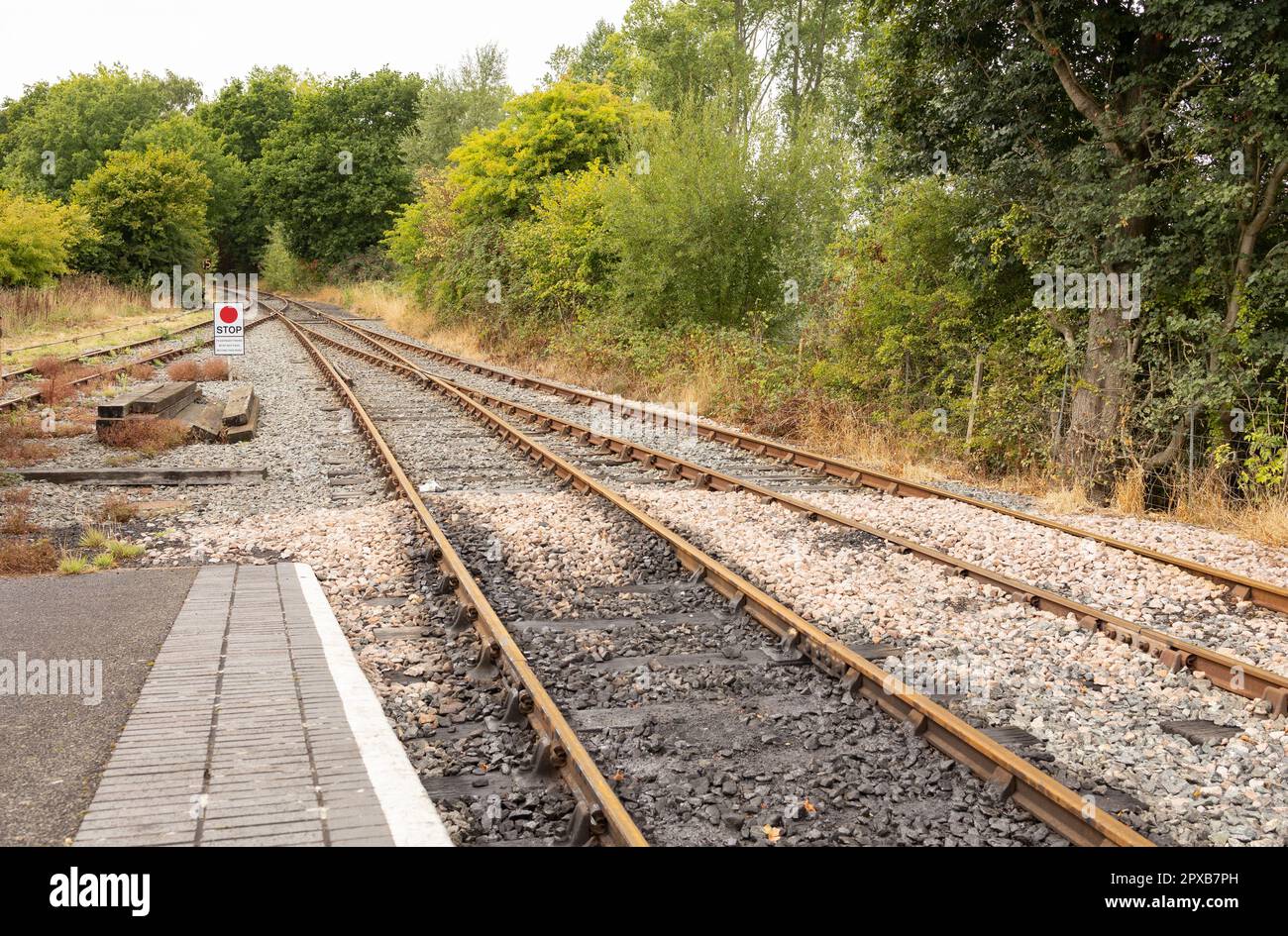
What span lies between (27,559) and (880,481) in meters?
7.90

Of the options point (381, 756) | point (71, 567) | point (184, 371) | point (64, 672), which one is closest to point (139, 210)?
point (184, 371)

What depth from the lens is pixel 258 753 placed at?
3.94 m

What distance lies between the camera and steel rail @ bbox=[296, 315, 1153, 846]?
12.0 feet

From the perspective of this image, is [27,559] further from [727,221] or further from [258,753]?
[727,221]

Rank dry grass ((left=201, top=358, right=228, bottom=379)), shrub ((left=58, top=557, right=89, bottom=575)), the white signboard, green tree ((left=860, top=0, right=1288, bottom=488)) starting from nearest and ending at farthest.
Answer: shrub ((left=58, top=557, right=89, bottom=575)) < green tree ((left=860, top=0, right=1288, bottom=488)) < the white signboard < dry grass ((left=201, top=358, right=228, bottom=379))

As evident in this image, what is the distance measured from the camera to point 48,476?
9875mm

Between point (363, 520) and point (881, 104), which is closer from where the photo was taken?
point (363, 520)

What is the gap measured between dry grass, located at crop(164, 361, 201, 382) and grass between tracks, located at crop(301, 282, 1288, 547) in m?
7.48

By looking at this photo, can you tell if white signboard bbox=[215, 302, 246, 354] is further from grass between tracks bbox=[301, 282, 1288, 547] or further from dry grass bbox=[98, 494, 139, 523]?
dry grass bbox=[98, 494, 139, 523]

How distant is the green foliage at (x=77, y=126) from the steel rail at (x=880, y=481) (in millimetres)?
54380

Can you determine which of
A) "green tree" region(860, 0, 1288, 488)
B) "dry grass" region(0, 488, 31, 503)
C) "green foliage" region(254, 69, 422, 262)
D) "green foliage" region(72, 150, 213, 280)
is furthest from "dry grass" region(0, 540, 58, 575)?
"green foliage" region(254, 69, 422, 262)

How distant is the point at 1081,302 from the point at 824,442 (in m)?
3.97
